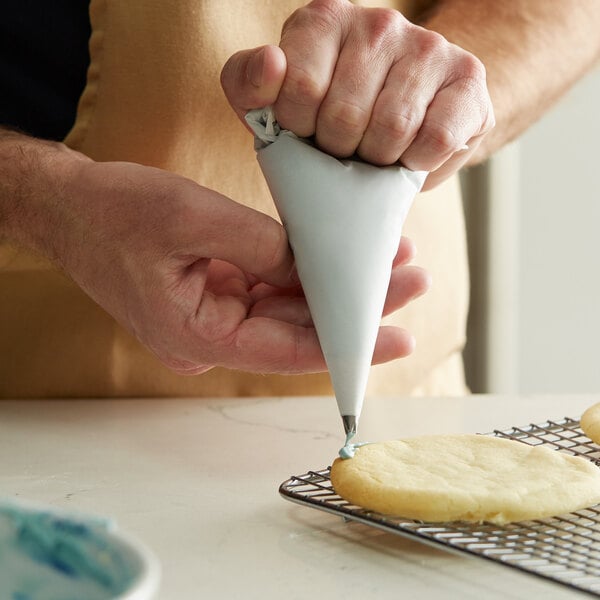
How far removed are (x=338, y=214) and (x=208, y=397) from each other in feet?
1.50

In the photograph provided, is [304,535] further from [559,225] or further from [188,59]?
[559,225]

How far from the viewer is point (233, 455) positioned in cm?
80

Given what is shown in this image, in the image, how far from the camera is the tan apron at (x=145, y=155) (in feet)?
A: 3.36

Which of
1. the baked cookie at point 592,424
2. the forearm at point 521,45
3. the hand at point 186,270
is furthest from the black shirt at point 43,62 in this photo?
the baked cookie at point 592,424

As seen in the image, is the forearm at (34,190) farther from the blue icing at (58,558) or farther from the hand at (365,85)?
the blue icing at (58,558)

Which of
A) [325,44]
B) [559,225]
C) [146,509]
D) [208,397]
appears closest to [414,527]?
[146,509]

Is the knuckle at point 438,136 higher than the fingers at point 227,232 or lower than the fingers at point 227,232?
higher

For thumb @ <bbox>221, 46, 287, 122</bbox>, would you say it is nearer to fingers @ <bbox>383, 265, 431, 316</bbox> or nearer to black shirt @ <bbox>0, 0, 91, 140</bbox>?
fingers @ <bbox>383, 265, 431, 316</bbox>

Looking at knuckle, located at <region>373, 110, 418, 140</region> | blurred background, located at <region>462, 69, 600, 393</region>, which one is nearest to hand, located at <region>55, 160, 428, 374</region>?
knuckle, located at <region>373, 110, 418, 140</region>

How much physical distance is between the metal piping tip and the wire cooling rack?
36 millimetres

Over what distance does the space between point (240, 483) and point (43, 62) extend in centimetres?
58

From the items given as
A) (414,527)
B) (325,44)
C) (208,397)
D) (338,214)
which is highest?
(325,44)

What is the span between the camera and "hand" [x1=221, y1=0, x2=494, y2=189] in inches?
26.5

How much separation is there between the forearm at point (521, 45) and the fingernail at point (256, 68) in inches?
20.3
